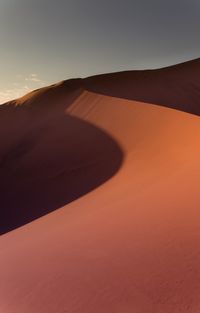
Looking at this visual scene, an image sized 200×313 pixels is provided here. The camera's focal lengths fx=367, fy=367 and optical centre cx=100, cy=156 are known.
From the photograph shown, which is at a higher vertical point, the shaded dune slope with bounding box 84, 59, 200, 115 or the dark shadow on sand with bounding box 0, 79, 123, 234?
the dark shadow on sand with bounding box 0, 79, 123, 234

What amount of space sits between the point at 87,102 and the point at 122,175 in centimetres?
530

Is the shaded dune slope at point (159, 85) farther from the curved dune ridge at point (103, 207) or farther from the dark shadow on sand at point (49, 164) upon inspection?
the dark shadow on sand at point (49, 164)

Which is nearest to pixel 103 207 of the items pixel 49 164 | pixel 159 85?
pixel 49 164

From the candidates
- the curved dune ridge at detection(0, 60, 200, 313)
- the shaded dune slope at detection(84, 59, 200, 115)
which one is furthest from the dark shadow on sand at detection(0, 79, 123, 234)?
the shaded dune slope at detection(84, 59, 200, 115)

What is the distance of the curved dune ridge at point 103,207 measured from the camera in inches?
103

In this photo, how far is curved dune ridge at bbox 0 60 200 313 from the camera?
260 centimetres

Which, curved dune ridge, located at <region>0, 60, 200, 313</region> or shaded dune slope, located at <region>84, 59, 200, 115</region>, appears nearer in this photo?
curved dune ridge, located at <region>0, 60, 200, 313</region>

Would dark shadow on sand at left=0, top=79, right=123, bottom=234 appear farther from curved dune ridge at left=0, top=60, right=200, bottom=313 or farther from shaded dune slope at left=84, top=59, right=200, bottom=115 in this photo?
shaded dune slope at left=84, top=59, right=200, bottom=115

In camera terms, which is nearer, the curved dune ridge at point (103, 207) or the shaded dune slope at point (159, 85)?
the curved dune ridge at point (103, 207)

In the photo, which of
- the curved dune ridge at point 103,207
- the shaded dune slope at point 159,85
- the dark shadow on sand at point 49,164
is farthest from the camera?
the shaded dune slope at point 159,85

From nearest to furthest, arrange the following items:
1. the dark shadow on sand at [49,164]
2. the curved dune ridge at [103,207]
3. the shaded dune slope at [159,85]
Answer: the curved dune ridge at [103,207]
the dark shadow on sand at [49,164]
the shaded dune slope at [159,85]

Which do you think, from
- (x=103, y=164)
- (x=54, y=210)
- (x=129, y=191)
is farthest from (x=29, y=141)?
(x=129, y=191)

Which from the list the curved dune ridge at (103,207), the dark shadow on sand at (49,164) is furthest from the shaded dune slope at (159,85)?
the dark shadow on sand at (49,164)

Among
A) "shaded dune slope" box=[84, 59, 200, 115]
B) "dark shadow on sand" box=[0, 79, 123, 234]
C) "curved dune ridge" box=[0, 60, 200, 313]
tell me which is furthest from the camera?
"shaded dune slope" box=[84, 59, 200, 115]
